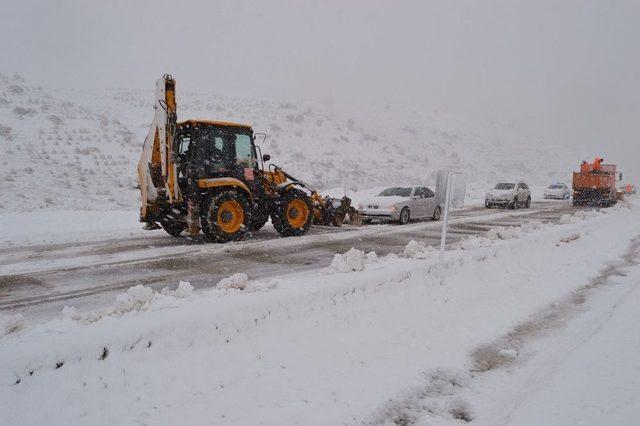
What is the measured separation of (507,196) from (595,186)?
8.58 m

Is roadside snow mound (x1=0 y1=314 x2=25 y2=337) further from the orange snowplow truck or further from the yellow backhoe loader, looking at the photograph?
the orange snowplow truck

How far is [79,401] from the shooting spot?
3.04 meters

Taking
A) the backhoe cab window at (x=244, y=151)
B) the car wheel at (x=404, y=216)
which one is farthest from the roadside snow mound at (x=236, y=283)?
the car wheel at (x=404, y=216)

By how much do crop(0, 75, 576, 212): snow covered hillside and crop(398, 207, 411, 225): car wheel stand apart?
12.4 m

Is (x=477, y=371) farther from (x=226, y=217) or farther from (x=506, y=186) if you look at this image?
(x=506, y=186)

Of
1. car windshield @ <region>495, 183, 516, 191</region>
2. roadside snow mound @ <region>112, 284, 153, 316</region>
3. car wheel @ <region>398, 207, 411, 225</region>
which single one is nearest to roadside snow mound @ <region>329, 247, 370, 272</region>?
roadside snow mound @ <region>112, 284, 153, 316</region>

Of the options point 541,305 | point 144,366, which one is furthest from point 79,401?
point 541,305

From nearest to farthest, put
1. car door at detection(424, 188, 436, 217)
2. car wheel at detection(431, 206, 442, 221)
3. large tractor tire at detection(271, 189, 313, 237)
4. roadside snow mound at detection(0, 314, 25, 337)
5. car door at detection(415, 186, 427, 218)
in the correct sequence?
roadside snow mound at detection(0, 314, 25, 337)
large tractor tire at detection(271, 189, 313, 237)
car door at detection(415, 186, 427, 218)
car door at detection(424, 188, 436, 217)
car wheel at detection(431, 206, 442, 221)

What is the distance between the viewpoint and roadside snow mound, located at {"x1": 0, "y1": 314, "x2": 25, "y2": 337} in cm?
364

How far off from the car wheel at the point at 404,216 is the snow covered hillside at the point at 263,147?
12.4 meters

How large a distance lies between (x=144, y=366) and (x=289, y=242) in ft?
23.6

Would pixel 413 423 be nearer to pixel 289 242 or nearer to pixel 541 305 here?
pixel 541 305

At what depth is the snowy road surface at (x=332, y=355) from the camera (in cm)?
318

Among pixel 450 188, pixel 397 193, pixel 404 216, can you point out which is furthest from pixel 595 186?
pixel 450 188
